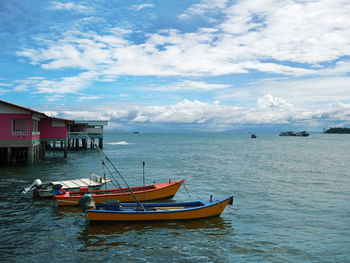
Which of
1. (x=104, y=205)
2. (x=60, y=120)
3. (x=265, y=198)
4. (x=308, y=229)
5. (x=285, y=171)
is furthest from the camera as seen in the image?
(x=60, y=120)

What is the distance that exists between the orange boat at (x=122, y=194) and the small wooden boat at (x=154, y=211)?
2414 millimetres

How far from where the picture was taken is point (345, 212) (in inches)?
728

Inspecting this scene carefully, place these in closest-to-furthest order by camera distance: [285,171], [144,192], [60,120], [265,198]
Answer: [144,192] < [265,198] < [285,171] < [60,120]

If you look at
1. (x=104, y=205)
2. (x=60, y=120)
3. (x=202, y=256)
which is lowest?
(x=202, y=256)

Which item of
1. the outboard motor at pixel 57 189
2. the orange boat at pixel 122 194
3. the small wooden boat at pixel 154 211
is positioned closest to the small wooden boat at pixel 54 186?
the outboard motor at pixel 57 189

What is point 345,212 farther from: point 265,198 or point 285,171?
point 285,171

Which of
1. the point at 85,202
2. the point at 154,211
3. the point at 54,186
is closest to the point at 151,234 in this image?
the point at 154,211

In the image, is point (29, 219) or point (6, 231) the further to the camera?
point (29, 219)

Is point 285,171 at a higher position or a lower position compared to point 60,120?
lower

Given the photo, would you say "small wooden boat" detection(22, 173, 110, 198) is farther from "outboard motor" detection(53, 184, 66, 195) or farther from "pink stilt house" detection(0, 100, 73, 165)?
"pink stilt house" detection(0, 100, 73, 165)

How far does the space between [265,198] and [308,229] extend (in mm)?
6776

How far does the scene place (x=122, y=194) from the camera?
750 inches

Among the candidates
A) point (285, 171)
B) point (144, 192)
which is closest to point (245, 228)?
point (144, 192)

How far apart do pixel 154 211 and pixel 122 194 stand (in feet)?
13.6
